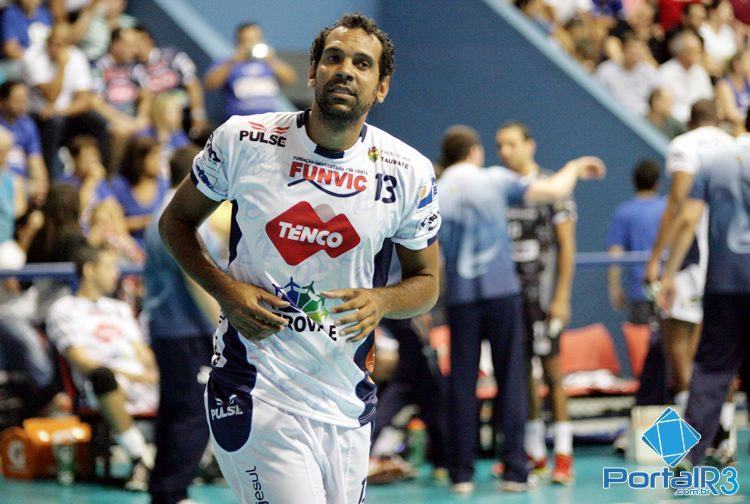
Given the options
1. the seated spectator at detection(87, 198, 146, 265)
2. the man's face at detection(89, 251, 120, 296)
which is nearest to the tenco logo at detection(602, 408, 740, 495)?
the man's face at detection(89, 251, 120, 296)

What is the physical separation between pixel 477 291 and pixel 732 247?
5.38 ft

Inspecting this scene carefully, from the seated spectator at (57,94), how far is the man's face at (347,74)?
8072 millimetres

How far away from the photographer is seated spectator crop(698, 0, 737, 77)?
16734 millimetres

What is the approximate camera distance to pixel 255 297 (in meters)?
4.06

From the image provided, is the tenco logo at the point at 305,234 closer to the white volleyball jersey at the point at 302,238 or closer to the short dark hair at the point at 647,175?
the white volleyball jersey at the point at 302,238

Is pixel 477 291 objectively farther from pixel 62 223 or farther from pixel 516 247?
pixel 62 223

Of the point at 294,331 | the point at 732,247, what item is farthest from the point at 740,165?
the point at 294,331

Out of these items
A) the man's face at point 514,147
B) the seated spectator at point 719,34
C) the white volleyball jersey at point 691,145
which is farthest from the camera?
the seated spectator at point 719,34

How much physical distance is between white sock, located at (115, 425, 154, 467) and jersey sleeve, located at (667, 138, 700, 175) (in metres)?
3.85

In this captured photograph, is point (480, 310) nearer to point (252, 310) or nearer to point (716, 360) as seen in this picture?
point (716, 360)

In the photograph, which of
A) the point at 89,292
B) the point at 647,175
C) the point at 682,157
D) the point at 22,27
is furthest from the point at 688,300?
the point at 22,27

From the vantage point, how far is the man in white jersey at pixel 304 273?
4105mm

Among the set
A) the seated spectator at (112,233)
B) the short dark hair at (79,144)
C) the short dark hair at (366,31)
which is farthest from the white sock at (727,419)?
the short dark hair at (79,144)

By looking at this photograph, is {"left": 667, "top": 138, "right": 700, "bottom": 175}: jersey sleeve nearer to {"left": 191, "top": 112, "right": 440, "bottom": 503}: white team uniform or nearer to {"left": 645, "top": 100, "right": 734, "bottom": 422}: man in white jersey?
{"left": 645, "top": 100, "right": 734, "bottom": 422}: man in white jersey
